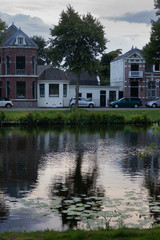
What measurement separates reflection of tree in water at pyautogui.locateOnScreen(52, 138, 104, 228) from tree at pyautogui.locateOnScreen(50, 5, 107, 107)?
3420cm

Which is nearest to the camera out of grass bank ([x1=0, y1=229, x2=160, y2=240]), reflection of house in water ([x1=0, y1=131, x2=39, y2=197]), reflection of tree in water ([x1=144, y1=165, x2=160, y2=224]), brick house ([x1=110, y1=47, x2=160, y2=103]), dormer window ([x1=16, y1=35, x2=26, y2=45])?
grass bank ([x1=0, y1=229, x2=160, y2=240])

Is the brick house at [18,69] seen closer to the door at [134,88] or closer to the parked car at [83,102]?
the parked car at [83,102]

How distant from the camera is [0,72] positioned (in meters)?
51.9

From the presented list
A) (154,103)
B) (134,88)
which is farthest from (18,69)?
(154,103)

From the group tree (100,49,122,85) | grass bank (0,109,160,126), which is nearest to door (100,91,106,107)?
grass bank (0,109,160,126)

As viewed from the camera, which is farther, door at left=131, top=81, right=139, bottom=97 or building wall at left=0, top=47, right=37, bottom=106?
door at left=131, top=81, right=139, bottom=97

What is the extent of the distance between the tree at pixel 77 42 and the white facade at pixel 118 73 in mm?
13383

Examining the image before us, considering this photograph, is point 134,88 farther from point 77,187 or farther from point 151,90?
point 77,187

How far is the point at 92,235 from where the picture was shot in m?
6.02

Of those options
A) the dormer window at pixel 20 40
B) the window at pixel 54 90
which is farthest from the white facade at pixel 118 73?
the dormer window at pixel 20 40

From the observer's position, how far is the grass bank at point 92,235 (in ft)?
19.4

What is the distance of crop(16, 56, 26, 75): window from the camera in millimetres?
51344

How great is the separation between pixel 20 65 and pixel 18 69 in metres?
0.67

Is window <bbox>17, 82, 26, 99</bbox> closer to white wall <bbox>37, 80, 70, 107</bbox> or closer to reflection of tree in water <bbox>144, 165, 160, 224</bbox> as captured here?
white wall <bbox>37, 80, 70, 107</bbox>
